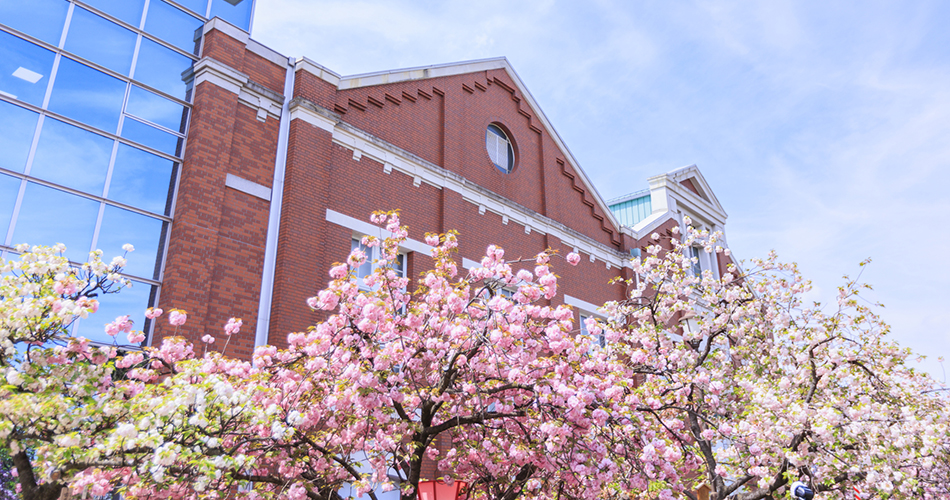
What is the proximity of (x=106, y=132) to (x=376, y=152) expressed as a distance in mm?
5567

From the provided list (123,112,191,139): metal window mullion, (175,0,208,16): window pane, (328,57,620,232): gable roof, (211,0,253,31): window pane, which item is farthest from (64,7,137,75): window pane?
(328,57,620,232): gable roof

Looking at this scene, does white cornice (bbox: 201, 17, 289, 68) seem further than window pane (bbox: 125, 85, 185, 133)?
Yes

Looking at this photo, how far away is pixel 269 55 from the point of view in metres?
13.9

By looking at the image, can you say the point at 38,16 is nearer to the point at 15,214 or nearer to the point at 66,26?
the point at 66,26

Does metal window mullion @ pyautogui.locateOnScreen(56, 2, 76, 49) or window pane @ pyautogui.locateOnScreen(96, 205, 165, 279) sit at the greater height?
metal window mullion @ pyautogui.locateOnScreen(56, 2, 76, 49)

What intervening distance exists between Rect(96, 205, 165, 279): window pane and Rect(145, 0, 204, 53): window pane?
3.68 metres

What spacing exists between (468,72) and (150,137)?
9.65 metres

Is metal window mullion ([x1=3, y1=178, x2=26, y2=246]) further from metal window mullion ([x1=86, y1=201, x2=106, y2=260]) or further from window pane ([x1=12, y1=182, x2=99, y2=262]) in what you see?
metal window mullion ([x1=86, y1=201, x2=106, y2=260])

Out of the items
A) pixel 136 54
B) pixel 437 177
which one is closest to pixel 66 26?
pixel 136 54

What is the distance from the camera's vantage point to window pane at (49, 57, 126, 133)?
36.0 ft

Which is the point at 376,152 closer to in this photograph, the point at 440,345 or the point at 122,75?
the point at 122,75

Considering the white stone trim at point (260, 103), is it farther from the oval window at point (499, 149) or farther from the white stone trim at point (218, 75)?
the oval window at point (499, 149)

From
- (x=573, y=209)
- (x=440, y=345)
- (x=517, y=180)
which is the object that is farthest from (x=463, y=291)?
(x=573, y=209)

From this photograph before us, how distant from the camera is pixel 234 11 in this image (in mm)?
13727
